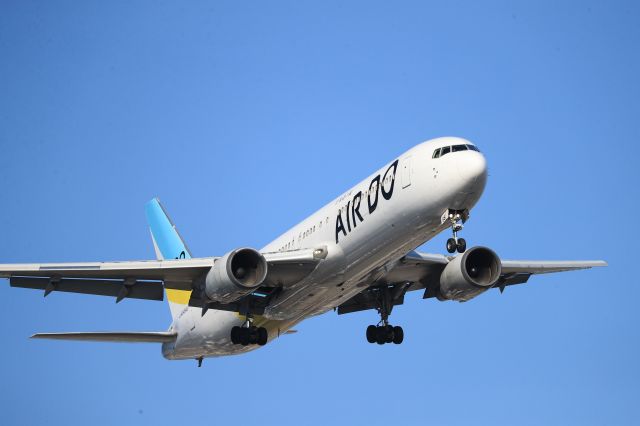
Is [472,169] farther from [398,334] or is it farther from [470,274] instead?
[398,334]

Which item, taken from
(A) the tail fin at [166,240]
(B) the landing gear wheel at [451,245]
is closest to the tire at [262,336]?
(A) the tail fin at [166,240]

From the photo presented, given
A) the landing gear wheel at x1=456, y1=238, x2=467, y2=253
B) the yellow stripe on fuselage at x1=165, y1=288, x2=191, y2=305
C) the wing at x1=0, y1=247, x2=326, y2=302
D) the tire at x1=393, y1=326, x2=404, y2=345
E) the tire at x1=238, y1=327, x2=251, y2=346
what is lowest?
the tire at x1=238, y1=327, x2=251, y2=346

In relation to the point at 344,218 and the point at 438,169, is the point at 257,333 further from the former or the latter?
the point at 438,169

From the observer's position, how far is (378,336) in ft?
115

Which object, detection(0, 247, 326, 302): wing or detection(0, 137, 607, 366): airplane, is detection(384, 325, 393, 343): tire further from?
detection(0, 247, 326, 302): wing

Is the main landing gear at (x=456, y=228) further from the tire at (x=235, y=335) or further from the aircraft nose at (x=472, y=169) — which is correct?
the tire at (x=235, y=335)

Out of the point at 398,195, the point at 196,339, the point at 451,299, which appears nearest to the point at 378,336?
the point at 451,299

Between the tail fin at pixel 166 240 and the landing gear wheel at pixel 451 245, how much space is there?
1383 centimetres

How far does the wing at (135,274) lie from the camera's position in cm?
2941

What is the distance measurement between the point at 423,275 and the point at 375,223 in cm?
681

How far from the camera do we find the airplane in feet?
88.7

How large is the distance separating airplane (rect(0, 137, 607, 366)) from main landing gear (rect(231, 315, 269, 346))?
0.11 ft

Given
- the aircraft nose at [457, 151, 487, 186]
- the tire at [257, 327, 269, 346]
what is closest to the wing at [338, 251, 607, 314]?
the tire at [257, 327, 269, 346]

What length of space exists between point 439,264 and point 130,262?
1015 centimetres
